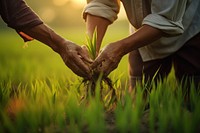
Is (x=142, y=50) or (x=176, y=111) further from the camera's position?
(x=142, y=50)

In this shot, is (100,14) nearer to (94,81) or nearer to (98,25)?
(98,25)

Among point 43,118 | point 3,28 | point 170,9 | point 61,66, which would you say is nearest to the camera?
point 43,118

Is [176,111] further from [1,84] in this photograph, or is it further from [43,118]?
[1,84]

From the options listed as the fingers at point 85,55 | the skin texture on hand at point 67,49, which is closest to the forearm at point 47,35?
the skin texture on hand at point 67,49

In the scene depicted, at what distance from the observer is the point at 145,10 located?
99.8 inches

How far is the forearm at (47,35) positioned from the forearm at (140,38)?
361mm

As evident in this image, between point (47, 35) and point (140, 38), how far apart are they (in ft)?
1.78

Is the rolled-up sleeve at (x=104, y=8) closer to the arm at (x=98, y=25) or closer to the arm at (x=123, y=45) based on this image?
the arm at (x=98, y=25)

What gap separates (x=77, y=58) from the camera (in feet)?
7.48

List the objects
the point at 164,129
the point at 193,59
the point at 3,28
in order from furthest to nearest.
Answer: the point at 3,28, the point at 193,59, the point at 164,129

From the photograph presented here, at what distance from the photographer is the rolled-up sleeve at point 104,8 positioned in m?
2.64

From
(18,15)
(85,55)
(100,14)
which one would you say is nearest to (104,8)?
(100,14)

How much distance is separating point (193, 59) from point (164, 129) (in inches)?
46.5

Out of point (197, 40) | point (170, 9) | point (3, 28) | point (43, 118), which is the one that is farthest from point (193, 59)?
point (3, 28)
